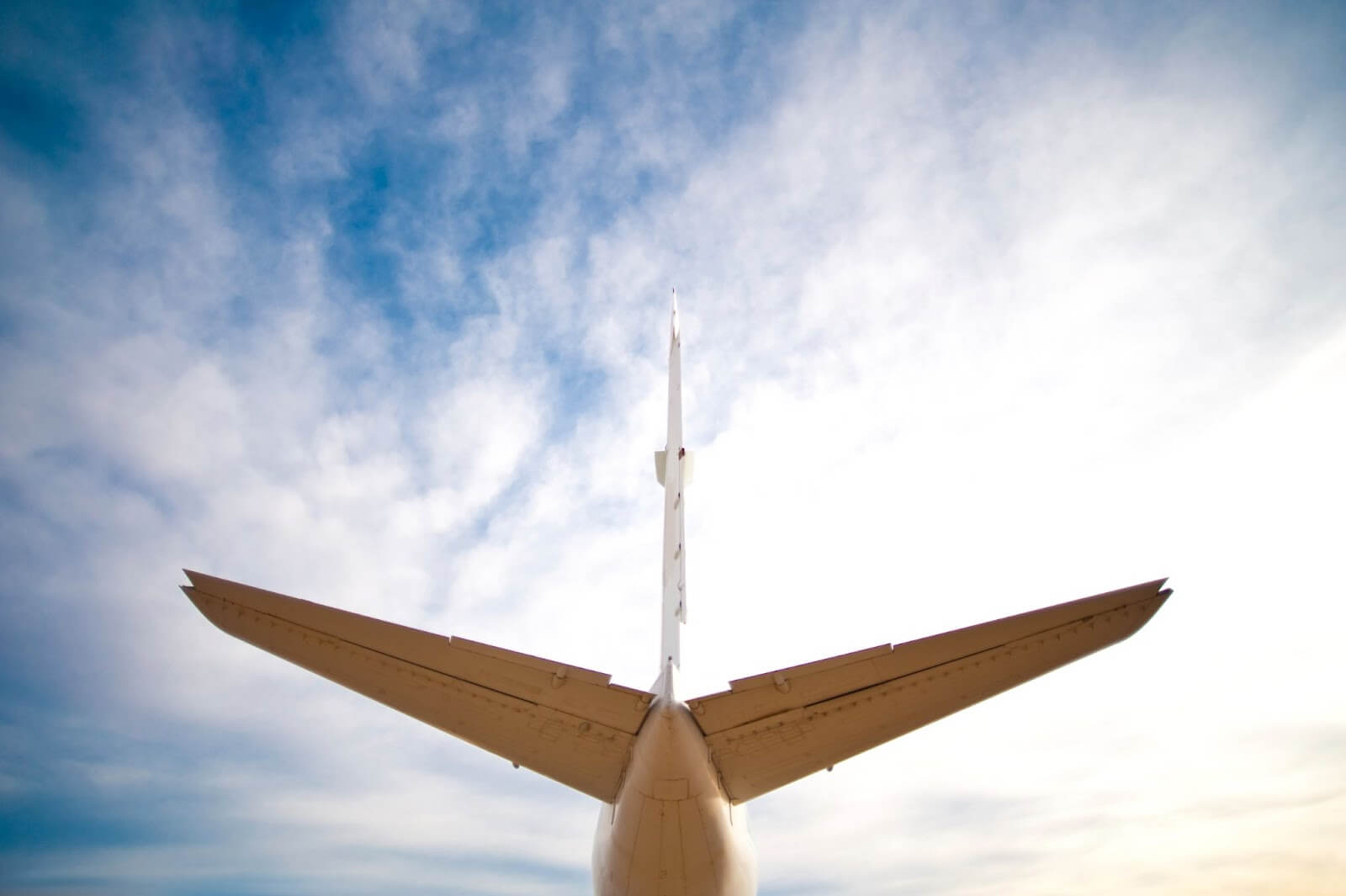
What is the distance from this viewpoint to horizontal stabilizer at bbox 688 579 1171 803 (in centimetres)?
541

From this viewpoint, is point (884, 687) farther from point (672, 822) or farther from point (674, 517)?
point (674, 517)

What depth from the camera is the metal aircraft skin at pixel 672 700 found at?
18.5 feet

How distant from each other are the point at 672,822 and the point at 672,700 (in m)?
1.28

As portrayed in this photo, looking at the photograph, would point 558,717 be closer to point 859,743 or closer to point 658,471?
point 859,743

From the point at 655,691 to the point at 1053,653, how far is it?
3.71 m

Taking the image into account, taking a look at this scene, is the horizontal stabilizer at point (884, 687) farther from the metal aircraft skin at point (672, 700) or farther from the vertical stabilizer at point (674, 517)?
the vertical stabilizer at point (674, 517)

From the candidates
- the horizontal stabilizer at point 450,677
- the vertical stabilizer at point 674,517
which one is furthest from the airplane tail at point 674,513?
the horizontal stabilizer at point 450,677

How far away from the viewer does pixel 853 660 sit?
583 centimetres

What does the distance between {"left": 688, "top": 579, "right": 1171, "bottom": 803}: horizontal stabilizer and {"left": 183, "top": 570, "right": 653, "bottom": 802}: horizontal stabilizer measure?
968 mm

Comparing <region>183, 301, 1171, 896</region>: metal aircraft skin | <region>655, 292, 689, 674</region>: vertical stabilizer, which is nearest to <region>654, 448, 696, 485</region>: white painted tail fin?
<region>655, 292, 689, 674</region>: vertical stabilizer

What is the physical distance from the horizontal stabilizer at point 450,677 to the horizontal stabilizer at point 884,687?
968 mm

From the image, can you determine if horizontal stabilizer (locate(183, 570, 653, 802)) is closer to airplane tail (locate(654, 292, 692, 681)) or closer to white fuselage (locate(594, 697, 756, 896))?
white fuselage (locate(594, 697, 756, 896))

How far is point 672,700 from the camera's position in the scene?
5965mm

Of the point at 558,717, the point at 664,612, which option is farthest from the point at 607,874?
the point at 664,612
